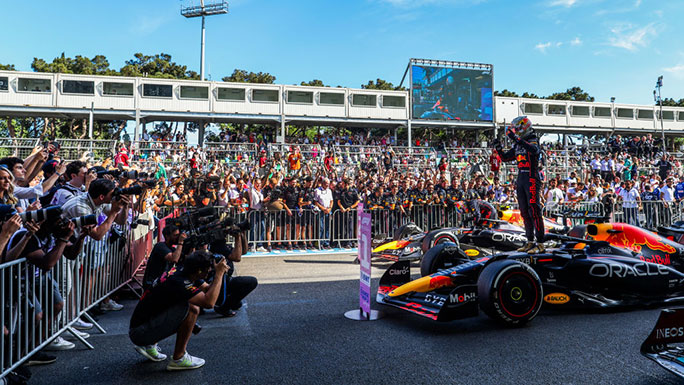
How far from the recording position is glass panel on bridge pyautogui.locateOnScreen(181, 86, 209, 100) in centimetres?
3253

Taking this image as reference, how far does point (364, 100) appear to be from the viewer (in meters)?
35.9

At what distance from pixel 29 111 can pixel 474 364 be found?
35.1 meters

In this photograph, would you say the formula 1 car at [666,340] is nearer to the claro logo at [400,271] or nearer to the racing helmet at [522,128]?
the claro logo at [400,271]

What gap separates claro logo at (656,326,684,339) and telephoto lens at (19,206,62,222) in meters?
4.42

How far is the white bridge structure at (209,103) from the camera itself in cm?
3083

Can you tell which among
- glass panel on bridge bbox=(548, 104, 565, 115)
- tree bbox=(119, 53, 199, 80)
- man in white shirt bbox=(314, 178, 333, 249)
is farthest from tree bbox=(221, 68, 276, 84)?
man in white shirt bbox=(314, 178, 333, 249)

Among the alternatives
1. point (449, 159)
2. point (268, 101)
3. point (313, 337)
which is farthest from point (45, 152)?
point (268, 101)

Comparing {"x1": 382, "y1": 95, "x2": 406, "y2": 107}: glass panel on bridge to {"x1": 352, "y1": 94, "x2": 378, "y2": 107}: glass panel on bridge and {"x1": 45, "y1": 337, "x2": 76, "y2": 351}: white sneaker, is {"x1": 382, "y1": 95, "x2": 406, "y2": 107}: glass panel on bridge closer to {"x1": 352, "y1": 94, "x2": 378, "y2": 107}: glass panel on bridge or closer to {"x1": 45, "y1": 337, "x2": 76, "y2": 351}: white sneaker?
{"x1": 352, "y1": 94, "x2": 378, "y2": 107}: glass panel on bridge

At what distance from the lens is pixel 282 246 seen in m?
12.2

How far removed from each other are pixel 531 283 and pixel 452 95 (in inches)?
1242

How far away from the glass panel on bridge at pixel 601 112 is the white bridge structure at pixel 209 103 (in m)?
5.95

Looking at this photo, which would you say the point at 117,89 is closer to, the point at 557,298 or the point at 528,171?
the point at 528,171

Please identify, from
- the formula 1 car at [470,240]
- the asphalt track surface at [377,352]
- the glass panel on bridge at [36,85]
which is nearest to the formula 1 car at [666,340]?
the asphalt track surface at [377,352]

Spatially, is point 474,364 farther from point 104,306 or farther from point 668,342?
point 104,306
